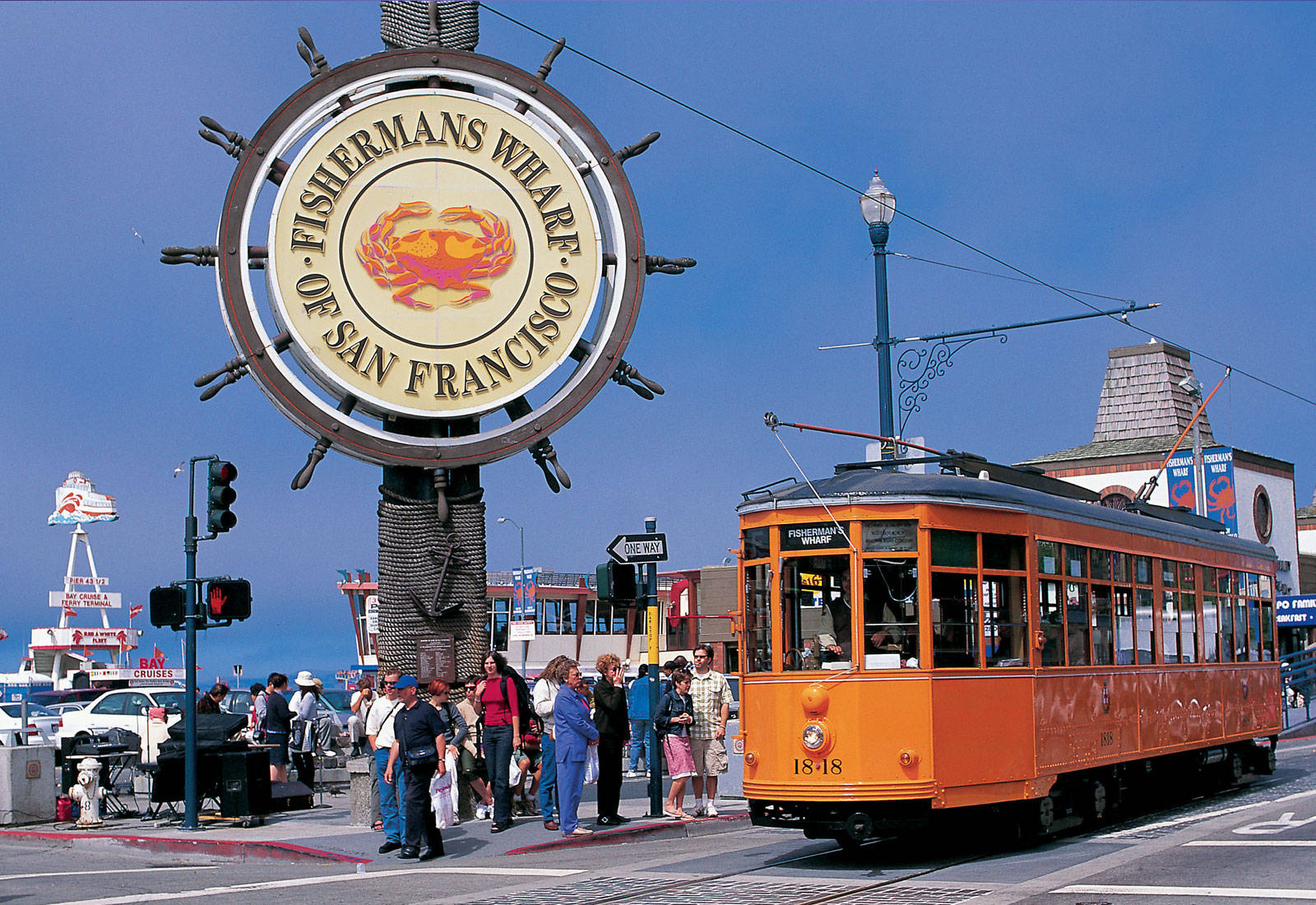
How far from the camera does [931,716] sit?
39.0 feet

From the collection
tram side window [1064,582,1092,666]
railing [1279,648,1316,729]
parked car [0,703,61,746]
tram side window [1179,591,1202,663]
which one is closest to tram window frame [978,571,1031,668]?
tram side window [1064,582,1092,666]

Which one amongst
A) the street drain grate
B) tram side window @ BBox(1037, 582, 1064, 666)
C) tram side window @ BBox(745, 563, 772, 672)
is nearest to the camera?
the street drain grate

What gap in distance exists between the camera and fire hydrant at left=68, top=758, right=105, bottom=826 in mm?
16875

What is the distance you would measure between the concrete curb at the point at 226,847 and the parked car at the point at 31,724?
33.1ft

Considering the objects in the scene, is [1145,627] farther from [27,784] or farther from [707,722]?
[27,784]

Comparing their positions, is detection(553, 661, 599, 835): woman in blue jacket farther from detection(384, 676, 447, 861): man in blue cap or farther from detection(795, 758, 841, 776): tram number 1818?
detection(795, 758, 841, 776): tram number 1818

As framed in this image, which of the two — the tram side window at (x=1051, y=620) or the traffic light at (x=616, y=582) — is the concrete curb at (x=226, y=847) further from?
the tram side window at (x=1051, y=620)

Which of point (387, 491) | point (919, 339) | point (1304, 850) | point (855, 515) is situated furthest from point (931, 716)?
point (919, 339)

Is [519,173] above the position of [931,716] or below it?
above

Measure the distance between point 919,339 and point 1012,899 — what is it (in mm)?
12193

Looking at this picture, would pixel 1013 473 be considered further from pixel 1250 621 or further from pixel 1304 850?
pixel 1250 621

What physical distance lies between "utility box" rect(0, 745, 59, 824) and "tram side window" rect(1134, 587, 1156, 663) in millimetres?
12614

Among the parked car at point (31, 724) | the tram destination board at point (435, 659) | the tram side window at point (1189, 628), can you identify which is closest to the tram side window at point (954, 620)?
the tram side window at point (1189, 628)

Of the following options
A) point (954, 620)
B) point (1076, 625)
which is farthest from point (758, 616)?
point (1076, 625)
